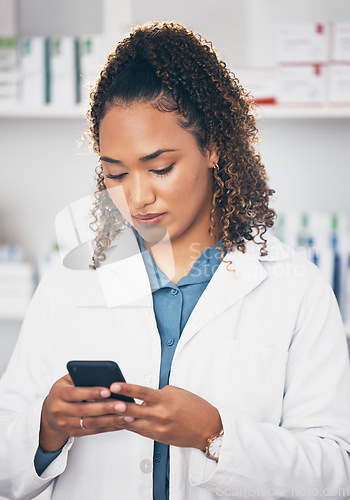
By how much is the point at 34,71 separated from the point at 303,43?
0.82 m

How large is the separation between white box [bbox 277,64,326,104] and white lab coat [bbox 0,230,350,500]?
748mm

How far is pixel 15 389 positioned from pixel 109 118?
502mm

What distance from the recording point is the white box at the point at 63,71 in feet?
5.29

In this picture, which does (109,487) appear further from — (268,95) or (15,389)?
(268,95)

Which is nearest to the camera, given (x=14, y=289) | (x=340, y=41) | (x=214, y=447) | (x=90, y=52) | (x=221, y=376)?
(x=214, y=447)

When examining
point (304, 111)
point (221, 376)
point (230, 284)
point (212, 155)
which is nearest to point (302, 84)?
point (304, 111)

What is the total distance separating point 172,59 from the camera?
0.85 metres

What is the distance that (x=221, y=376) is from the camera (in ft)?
2.92

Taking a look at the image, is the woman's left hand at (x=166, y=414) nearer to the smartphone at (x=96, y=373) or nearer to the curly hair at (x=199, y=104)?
the smartphone at (x=96, y=373)

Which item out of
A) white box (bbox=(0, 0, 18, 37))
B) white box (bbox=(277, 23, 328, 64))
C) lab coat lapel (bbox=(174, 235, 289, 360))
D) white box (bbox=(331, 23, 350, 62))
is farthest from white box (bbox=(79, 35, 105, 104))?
lab coat lapel (bbox=(174, 235, 289, 360))

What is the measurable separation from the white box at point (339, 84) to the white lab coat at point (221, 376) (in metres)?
0.77

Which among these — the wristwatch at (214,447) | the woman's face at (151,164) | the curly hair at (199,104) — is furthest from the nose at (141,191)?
the wristwatch at (214,447)

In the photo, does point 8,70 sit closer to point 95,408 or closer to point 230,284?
point 230,284

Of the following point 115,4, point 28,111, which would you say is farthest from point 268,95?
point 28,111
